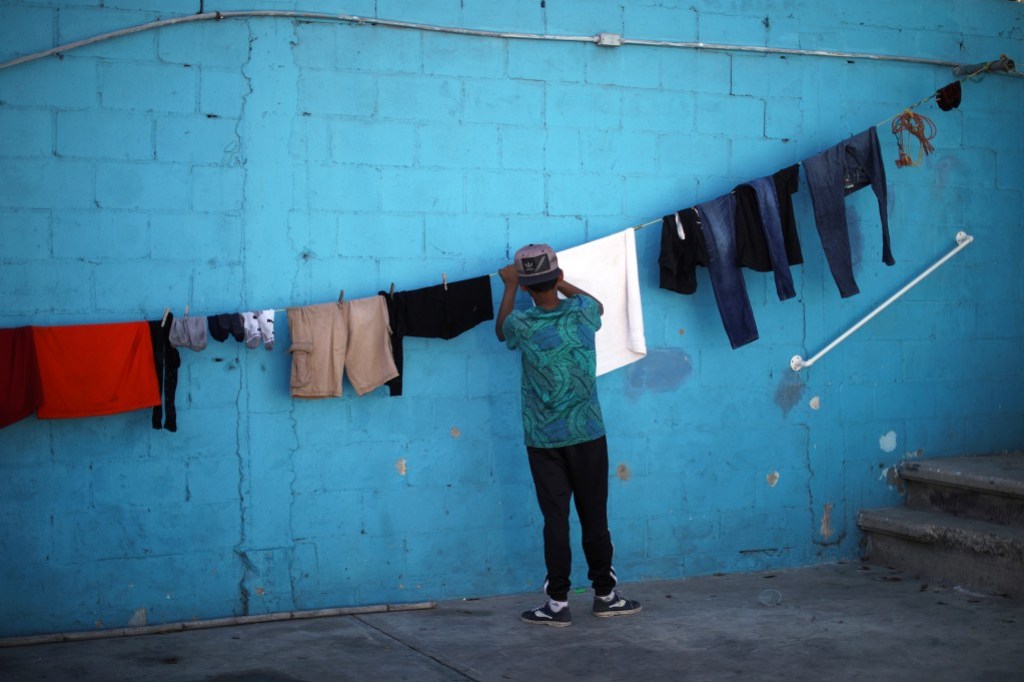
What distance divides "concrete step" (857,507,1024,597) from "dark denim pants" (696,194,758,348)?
156cm

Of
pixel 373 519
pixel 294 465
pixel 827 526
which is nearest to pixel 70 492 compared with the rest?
pixel 294 465

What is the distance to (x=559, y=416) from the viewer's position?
18.4 ft

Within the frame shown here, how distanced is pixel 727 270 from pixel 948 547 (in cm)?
208

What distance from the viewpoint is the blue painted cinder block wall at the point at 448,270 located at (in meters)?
5.53

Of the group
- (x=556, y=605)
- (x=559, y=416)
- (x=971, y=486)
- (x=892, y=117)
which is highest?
(x=892, y=117)

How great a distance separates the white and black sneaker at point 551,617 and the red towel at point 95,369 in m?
2.20

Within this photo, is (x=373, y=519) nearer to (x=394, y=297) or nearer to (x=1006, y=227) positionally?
(x=394, y=297)

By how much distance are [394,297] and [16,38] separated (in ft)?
7.31

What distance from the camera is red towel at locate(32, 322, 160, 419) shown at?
5320mm

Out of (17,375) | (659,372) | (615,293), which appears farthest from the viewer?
(659,372)

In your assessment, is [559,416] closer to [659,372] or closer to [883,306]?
[659,372]

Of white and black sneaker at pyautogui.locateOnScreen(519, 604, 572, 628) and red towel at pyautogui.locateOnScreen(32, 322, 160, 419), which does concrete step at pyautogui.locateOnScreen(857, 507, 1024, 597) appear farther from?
red towel at pyautogui.locateOnScreen(32, 322, 160, 419)

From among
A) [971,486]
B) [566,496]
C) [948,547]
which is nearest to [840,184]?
[971,486]

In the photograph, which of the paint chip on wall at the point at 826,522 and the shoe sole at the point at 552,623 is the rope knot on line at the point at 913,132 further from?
the shoe sole at the point at 552,623
